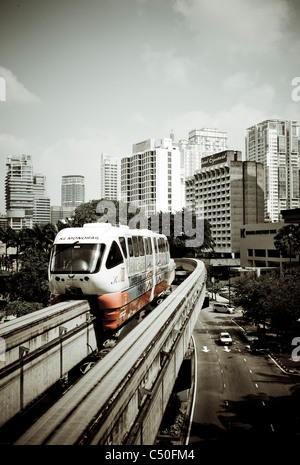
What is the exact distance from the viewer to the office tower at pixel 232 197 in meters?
130

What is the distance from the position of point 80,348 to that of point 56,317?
1685mm

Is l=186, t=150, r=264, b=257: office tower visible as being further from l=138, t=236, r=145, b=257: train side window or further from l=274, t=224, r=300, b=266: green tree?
l=138, t=236, r=145, b=257: train side window

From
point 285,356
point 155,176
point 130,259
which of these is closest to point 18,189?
point 155,176

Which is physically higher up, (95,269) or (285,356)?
(95,269)

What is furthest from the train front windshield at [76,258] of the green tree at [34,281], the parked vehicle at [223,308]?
the parked vehicle at [223,308]

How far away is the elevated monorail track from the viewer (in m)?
6.32

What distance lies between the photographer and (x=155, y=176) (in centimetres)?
15225

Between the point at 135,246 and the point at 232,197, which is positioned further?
the point at 232,197

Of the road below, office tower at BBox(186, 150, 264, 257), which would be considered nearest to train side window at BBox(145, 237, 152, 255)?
the road below

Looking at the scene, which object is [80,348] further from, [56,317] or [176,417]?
[176,417]

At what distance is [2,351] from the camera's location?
9.20 metres

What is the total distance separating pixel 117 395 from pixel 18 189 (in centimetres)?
17981

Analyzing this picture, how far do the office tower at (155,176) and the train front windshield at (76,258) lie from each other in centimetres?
13705

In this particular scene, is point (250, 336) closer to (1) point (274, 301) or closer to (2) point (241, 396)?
(1) point (274, 301)
